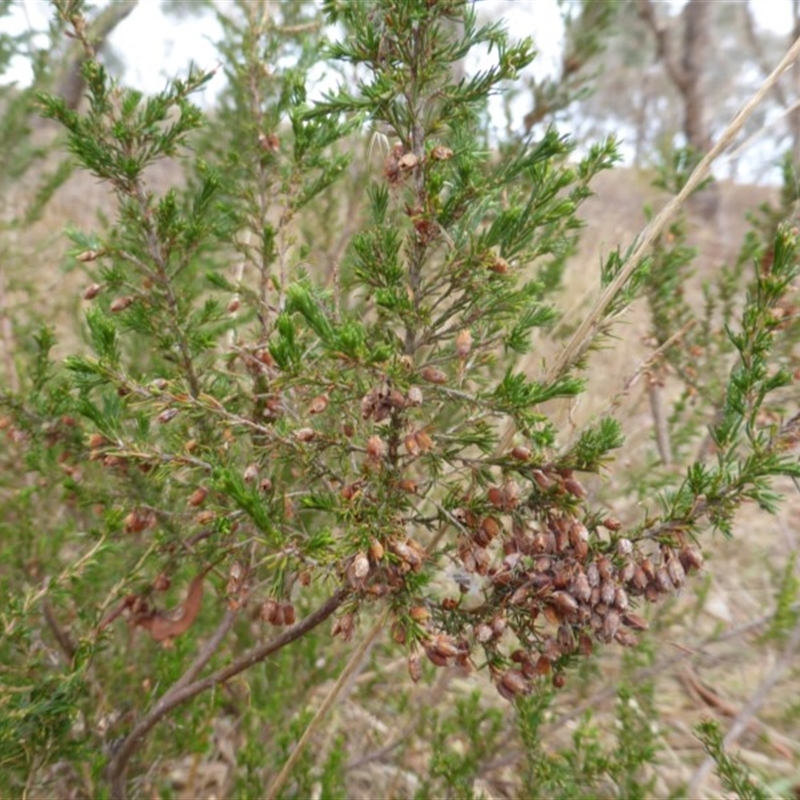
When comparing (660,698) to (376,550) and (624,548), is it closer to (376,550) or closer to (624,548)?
(624,548)

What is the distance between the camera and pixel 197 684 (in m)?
1.38

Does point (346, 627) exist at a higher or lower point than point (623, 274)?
lower

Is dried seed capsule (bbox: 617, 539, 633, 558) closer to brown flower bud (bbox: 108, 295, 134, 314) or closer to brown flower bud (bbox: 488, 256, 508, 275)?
brown flower bud (bbox: 488, 256, 508, 275)

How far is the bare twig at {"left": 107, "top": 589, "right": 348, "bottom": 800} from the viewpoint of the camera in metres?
1.15

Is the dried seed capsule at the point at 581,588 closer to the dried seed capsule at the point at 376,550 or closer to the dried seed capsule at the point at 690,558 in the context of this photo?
the dried seed capsule at the point at 690,558

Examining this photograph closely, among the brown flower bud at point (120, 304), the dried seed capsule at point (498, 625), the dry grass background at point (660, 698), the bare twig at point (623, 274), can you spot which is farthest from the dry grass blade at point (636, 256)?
the brown flower bud at point (120, 304)

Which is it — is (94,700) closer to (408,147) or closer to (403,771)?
(403,771)

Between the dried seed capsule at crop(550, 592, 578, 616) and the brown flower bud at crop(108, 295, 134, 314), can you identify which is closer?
the dried seed capsule at crop(550, 592, 578, 616)

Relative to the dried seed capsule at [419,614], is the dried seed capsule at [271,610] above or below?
below

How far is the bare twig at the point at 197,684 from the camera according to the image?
115cm

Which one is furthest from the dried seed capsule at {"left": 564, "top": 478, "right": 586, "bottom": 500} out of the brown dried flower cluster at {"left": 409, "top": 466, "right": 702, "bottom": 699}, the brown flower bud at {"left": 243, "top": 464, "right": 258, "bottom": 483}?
the brown flower bud at {"left": 243, "top": 464, "right": 258, "bottom": 483}

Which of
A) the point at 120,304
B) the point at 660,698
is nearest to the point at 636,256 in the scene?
the point at 120,304

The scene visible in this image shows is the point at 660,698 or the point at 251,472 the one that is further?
the point at 660,698

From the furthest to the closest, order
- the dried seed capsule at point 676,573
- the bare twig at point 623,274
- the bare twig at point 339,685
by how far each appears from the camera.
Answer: the bare twig at point 339,685 < the bare twig at point 623,274 < the dried seed capsule at point 676,573
